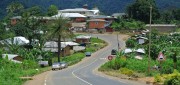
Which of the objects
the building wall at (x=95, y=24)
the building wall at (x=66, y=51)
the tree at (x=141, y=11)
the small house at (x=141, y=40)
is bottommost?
the building wall at (x=66, y=51)

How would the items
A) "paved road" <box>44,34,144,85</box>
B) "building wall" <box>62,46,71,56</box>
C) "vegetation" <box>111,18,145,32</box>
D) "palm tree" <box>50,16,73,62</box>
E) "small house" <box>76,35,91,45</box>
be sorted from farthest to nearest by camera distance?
1. "vegetation" <box>111,18,145,32</box>
2. "small house" <box>76,35,91,45</box>
3. "building wall" <box>62,46,71,56</box>
4. "palm tree" <box>50,16,73,62</box>
5. "paved road" <box>44,34,144,85</box>

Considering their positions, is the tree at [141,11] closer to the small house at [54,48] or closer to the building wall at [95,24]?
the building wall at [95,24]

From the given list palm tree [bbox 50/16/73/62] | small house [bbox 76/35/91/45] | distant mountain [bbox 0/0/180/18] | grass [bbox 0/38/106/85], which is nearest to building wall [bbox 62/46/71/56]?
grass [bbox 0/38/106/85]

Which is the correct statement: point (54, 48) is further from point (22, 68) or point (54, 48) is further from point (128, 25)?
point (128, 25)

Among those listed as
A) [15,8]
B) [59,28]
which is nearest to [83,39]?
[59,28]

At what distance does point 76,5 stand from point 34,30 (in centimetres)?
8715

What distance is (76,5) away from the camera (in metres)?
175

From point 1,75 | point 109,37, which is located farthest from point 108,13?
point 1,75

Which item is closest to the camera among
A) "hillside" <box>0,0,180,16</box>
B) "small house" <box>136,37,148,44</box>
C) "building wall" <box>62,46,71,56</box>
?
"building wall" <box>62,46,71,56</box>

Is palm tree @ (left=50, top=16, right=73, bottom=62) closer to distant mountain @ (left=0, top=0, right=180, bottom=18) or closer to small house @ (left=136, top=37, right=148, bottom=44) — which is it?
small house @ (left=136, top=37, right=148, bottom=44)

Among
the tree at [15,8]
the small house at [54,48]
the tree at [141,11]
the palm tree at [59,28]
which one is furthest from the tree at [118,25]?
the tree at [15,8]

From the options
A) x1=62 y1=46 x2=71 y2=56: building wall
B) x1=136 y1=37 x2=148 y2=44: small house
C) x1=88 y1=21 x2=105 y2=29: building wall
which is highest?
x1=88 y1=21 x2=105 y2=29: building wall

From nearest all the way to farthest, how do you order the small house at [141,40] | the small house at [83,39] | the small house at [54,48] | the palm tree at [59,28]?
the palm tree at [59,28]
the small house at [54,48]
the small house at [141,40]
the small house at [83,39]

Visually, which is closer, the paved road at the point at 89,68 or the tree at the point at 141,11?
the paved road at the point at 89,68
